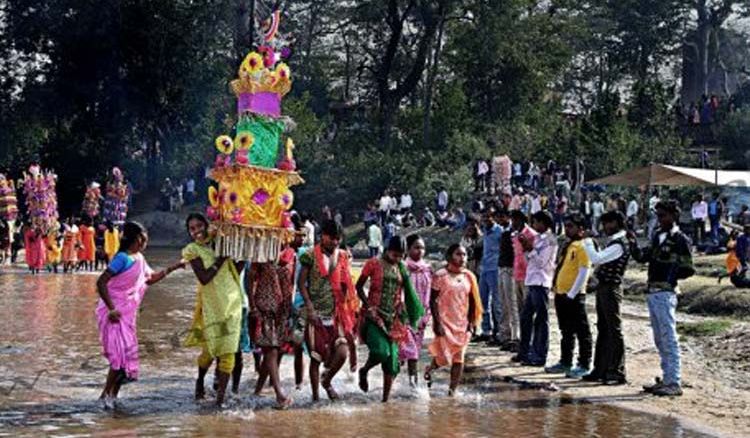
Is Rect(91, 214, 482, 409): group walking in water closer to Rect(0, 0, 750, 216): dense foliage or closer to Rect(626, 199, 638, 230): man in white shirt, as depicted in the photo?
Rect(626, 199, 638, 230): man in white shirt

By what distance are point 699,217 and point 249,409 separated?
2203cm

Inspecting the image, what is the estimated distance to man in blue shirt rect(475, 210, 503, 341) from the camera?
14.3m

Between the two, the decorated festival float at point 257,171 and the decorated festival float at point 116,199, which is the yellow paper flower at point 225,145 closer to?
the decorated festival float at point 257,171

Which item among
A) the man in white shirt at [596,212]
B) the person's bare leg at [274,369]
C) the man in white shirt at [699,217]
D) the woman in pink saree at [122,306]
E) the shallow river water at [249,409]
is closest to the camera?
the shallow river water at [249,409]

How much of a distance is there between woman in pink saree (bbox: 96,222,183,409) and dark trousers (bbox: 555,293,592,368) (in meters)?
4.75

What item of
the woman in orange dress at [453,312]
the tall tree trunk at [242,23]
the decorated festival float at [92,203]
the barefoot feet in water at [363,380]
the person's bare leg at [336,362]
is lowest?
the barefoot feet in water at [363,380]

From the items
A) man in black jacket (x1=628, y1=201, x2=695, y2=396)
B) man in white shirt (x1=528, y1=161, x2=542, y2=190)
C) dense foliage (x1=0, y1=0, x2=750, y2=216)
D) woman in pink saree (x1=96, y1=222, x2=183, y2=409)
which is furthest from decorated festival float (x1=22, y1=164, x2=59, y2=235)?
man in black jacket (x1=628, y1=201, x2=695, y2=396)

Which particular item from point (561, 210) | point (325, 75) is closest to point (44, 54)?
point (325, 75)

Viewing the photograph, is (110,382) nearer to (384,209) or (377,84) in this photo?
(384,209)

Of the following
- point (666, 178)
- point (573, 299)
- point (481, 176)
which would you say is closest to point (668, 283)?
point (573, 299)

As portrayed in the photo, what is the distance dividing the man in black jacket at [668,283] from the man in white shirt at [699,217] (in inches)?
748

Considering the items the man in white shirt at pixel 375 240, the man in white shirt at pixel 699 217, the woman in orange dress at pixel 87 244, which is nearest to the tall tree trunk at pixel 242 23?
the man in white shirt at pixel 375 240

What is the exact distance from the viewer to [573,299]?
12008 mm

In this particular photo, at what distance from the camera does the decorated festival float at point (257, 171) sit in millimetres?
9891
